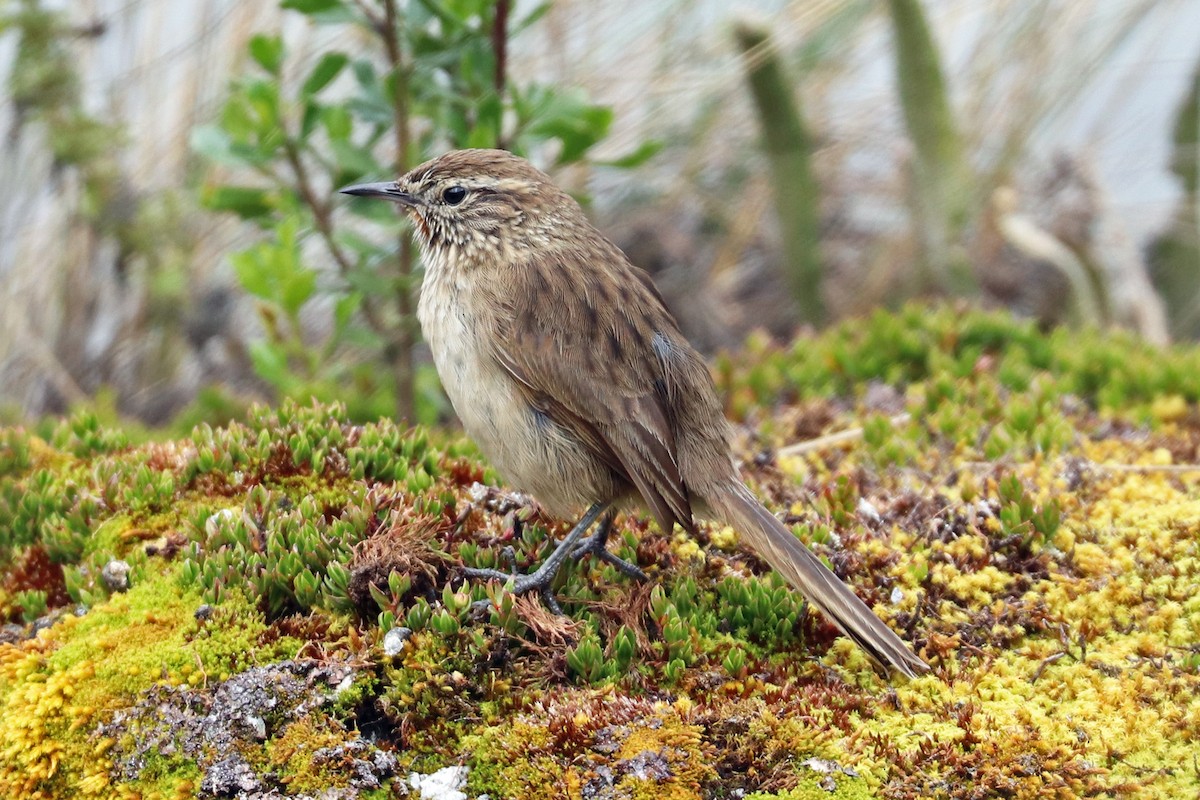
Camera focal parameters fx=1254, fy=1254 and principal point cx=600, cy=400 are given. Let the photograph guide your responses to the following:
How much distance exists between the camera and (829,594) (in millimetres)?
3641

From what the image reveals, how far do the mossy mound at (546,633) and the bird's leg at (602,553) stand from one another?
4 centimetres

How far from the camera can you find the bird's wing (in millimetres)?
4082

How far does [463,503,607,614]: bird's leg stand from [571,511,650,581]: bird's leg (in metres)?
0.03

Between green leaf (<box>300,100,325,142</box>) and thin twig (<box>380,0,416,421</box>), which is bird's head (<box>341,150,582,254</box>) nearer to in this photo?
thin twig (<box>380,0,416,421</box>)

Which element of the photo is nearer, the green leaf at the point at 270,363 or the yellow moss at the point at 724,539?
the yellow moss at the point at 724,539

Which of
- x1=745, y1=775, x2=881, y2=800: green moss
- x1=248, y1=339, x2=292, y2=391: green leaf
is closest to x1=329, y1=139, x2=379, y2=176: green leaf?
x1=248, y1=339, x2=292, y2=391: green leaf

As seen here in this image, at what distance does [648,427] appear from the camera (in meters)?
4.17

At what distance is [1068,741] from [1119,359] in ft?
11.3

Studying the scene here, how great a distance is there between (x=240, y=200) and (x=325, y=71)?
77 centimetres

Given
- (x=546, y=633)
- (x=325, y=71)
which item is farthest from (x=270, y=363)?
(x=546, y=633)

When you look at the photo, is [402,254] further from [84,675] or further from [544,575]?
[84,675]

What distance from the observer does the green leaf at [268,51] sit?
19.1 ft

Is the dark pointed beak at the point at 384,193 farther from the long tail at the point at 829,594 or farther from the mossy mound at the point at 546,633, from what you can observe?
the long tail at the point at 829,594

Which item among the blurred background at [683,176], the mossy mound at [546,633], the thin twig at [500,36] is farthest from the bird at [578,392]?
the blurred background at [683,176]
